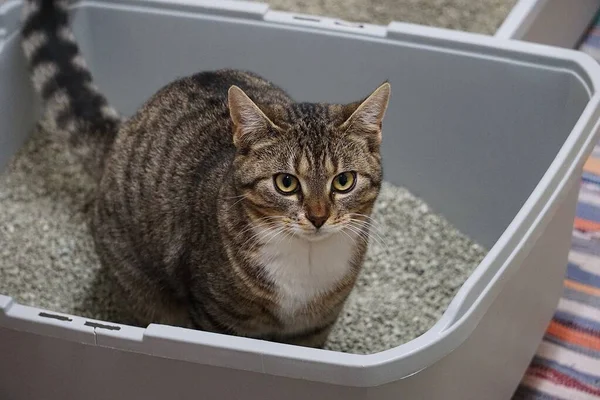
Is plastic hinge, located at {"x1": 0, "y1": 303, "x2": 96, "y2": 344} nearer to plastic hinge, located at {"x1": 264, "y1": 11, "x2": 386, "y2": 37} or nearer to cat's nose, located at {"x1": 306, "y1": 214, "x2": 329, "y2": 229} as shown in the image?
cat's nose, located at {"x1": 306, "y1": 214, "x2": 329, "y2": 229}

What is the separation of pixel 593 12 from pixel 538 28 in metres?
0.67

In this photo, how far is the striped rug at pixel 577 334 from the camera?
1697 mm

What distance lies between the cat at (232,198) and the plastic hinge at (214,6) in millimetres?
286

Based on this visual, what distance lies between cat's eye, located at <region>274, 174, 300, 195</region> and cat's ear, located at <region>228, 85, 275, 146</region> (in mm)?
81

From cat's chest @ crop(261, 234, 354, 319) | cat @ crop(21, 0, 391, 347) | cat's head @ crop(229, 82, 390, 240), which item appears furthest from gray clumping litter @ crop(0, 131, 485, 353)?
cat's head @ crop(229, 82, 390, 240)

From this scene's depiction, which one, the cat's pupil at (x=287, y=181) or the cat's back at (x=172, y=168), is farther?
the cat's back at (x=172, y=168)

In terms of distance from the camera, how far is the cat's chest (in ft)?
4.36

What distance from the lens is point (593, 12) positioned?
2.69m

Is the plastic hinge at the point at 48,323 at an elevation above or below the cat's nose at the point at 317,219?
below

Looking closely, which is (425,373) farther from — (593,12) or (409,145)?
(593,12)

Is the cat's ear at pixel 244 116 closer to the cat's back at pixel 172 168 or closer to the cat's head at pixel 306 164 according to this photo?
the cat's head at pixel 306 164

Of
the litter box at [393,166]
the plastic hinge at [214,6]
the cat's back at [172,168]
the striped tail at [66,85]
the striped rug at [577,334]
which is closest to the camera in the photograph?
the litter box at [393,166]

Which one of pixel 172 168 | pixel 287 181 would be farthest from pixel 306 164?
pixel 172 168

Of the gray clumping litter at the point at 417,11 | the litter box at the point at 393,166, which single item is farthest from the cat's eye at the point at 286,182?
the gray clumping litter at the point at 417,11
